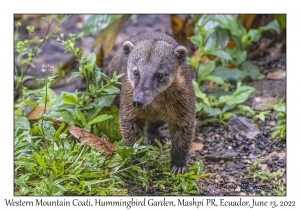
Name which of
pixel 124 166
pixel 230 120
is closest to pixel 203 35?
pixel 230 120

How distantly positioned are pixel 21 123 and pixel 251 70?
358 cm

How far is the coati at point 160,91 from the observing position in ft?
17.3

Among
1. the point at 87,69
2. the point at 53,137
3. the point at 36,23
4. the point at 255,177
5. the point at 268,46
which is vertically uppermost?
the point at 36,23

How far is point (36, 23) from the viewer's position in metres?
10.3

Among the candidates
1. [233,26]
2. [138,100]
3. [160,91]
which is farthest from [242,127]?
[138,100]

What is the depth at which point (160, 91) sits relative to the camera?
532 centimetres

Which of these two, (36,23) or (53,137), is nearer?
(53,137)

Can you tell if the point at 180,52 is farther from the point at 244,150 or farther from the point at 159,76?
the point at 244,150

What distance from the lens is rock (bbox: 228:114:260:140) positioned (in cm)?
676

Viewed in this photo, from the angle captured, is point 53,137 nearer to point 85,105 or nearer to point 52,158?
point 52,158

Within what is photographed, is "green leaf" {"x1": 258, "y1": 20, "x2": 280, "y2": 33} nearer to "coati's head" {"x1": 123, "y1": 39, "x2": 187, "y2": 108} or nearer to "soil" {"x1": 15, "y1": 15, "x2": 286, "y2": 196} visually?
"soil" {"x1": 15, "y1": 15, "x2": 286, "y2": 196}

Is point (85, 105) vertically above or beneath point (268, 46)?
beneath

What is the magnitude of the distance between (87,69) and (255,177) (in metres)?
2.11

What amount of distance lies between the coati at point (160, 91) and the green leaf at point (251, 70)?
226cm
